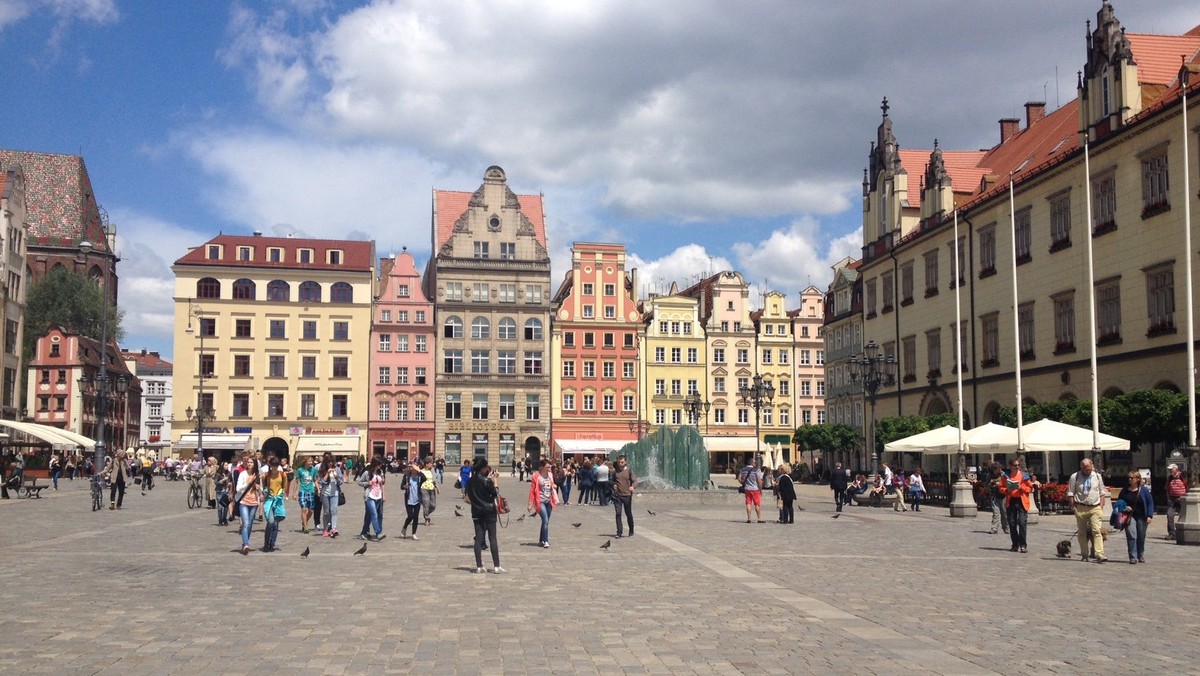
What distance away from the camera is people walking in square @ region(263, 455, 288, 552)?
20.4 meters

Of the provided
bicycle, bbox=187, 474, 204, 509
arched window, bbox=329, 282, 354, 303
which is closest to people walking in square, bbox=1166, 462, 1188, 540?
bicycle, bbox=187, 474, 204, 509

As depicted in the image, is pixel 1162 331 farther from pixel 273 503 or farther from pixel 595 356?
pixel 595 356

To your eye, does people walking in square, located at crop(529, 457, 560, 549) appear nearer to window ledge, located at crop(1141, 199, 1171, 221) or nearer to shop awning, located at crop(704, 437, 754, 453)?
window ledge, located at crop(1141, 199, 1171, 221)

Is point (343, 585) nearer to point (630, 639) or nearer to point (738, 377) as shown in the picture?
point (630, 639)

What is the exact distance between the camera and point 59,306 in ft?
314

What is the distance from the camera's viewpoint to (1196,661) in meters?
9.64

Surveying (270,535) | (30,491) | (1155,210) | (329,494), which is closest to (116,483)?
(30,491)

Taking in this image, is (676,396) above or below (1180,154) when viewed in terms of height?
below

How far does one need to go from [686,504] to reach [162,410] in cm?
11513

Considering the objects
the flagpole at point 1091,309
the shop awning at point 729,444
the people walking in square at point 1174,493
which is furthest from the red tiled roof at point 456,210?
the people walking in square at point 1174,493

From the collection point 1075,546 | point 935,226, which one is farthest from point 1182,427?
point 935,226

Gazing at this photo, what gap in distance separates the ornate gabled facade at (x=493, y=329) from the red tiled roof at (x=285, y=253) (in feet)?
21.5

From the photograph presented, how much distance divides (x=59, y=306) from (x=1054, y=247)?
81583 mm

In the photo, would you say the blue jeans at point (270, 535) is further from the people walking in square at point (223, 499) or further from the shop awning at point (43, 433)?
the shop awning at point (43, 433)
